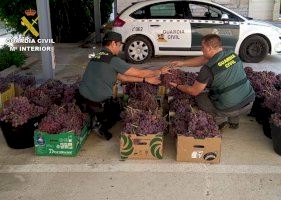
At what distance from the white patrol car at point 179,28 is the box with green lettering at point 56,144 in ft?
17.5

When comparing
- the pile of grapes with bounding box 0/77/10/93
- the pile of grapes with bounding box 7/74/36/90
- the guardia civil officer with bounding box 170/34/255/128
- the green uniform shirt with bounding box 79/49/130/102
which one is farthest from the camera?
the pile of grapes with bounding box 7/74/36/90

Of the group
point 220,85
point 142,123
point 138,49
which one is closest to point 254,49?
point 138,49

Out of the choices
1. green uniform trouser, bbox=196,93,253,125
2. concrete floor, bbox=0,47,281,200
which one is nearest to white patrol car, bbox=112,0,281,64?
green uniform trouser, bbox=196,93,253,125

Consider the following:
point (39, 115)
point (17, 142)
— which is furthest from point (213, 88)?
point (17, 142)

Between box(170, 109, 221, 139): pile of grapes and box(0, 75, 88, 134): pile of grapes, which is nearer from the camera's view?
box(170, 109, 221, 139): pile of grapes

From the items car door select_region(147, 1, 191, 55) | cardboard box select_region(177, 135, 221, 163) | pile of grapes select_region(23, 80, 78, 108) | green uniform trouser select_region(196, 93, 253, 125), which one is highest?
car door select_region(147, 1, 191, 55)

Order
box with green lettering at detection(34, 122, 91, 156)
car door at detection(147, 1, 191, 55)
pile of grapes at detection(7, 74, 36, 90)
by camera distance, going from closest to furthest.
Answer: box with green lettering at detection(34, 122, 91, 156)
pile of grapes at detection(7, 74, 36, 90)
car door at detection(147, 1, 191, 55)

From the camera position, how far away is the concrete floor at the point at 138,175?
3.78 meters

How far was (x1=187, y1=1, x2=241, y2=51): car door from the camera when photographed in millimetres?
9305

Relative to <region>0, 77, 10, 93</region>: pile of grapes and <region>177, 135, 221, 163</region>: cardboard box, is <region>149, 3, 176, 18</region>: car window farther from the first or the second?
<region>177, 135, 221, 163</region>: cardboard box

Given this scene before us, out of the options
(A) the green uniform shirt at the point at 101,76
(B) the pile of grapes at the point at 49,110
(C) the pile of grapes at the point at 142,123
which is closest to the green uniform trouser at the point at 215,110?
(C) the pile of grapes at the point at 142,123

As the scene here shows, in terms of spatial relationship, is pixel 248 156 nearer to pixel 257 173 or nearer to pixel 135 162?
pixel 257 173

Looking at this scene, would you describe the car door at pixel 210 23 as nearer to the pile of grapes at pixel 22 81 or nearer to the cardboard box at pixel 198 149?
the pile of grapes at pixel 22 81

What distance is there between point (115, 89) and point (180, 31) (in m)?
4.02
